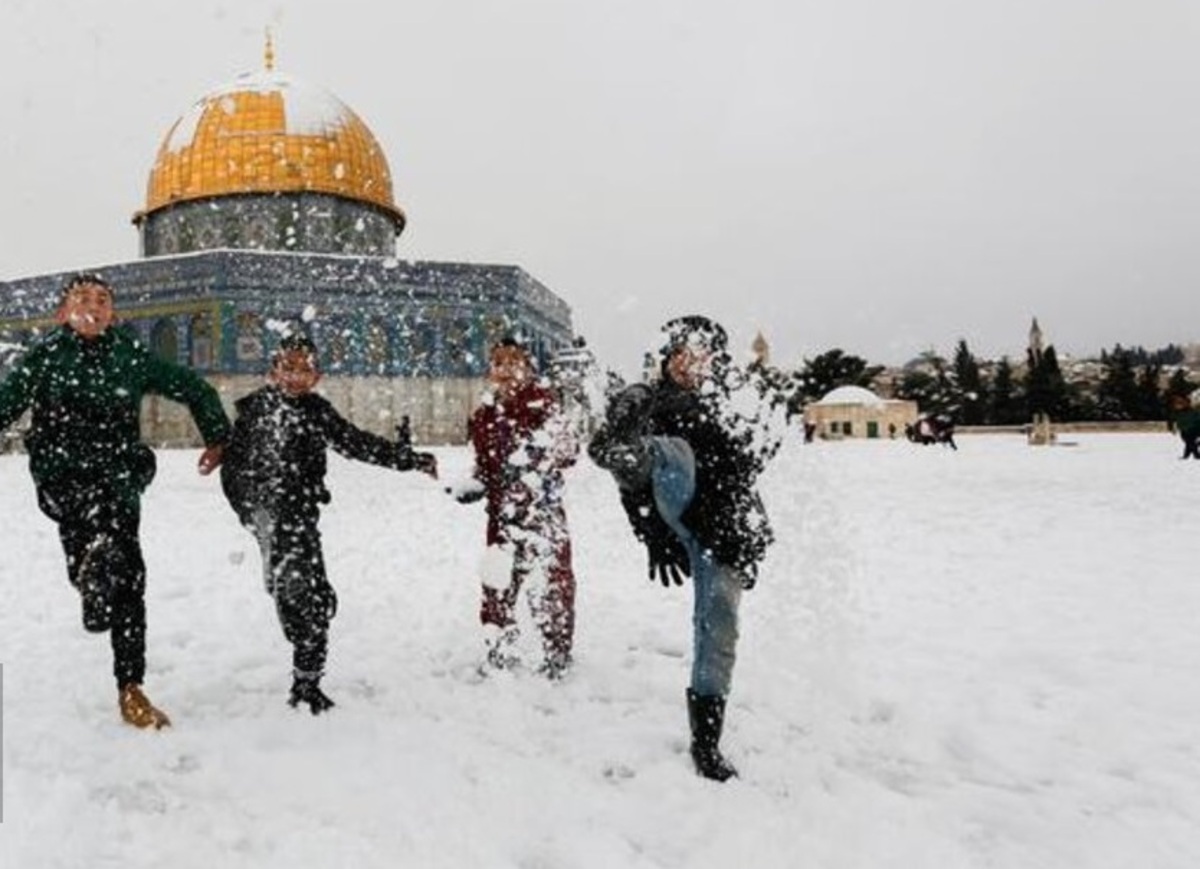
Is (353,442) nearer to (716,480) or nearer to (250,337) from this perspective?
(716,480)

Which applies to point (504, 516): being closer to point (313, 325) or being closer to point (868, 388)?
point (313, 325)

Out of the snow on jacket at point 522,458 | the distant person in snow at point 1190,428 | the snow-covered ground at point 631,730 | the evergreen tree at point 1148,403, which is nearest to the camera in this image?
the snow-covered ground at point 631,730

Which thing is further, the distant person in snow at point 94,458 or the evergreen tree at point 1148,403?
the evergreen tree at point 1148,403

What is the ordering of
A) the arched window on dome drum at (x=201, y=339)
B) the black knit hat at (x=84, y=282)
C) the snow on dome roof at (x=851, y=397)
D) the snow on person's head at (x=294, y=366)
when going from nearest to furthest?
the black knit hat at (x=84, y=282) < the snow on person's head at (x=294, y=366) < the arched window on dome drum at (x=201, y=339) < the snow on dome roof at (x=851, y=397)

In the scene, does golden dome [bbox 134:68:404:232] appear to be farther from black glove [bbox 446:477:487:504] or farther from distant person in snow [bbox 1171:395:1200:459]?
black glove [bbox 446:477:487:504]

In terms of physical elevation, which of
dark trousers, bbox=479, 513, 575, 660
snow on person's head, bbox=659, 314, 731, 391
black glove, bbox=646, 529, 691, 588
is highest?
snow on person's head, bbox=659, 314, 731, 391

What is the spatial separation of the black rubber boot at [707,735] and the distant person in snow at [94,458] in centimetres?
190

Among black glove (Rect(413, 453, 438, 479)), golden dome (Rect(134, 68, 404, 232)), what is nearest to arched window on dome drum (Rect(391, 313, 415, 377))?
golden dome (Rect(134, 68, 404, 232))

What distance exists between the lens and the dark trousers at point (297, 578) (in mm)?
3754

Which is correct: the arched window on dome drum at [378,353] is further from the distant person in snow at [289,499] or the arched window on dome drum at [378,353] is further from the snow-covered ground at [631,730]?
the distant person in snow at [289,499]

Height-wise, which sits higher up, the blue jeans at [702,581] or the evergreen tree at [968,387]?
the evergreen tree at [968,387]

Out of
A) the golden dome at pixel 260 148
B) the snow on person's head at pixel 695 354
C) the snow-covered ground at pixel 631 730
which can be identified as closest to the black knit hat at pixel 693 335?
the snow on person's head at pixel 695 354

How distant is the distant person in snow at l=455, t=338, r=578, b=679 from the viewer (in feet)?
14.1

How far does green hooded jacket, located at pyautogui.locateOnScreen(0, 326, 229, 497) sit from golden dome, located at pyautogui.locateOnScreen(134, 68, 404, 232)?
3789 cm
